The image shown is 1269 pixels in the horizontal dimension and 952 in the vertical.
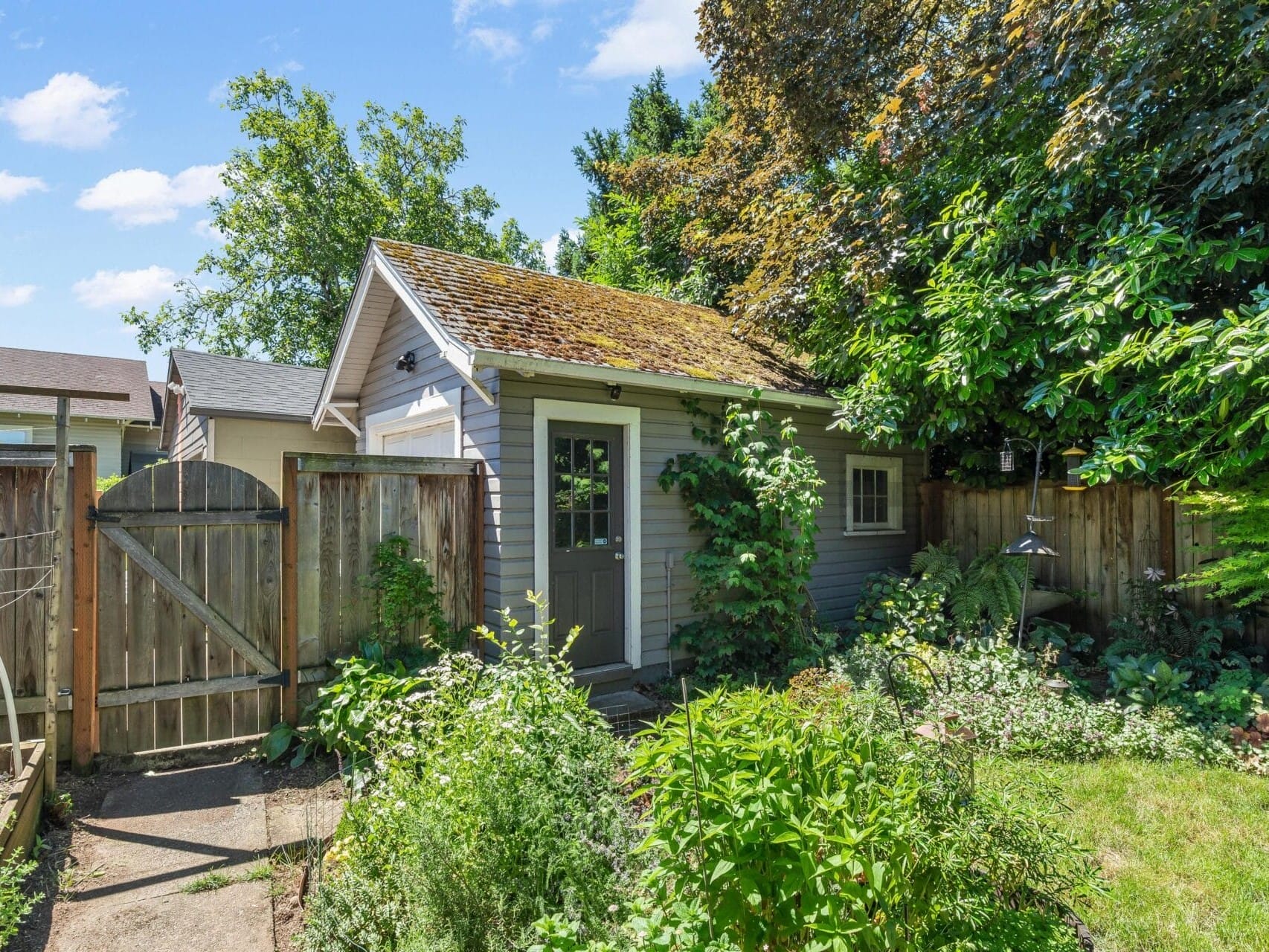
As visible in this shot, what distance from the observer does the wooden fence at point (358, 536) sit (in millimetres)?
4602

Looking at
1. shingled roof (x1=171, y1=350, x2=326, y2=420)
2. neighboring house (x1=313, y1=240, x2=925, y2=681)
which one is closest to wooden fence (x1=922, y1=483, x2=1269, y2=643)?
neighboring house (x1=313, y1=240, x2=925, y2=681)

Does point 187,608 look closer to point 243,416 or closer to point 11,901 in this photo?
point 11,901

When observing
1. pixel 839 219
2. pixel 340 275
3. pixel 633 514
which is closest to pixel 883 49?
pixel 839 219

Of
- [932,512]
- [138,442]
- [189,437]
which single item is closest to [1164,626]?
[932,512]

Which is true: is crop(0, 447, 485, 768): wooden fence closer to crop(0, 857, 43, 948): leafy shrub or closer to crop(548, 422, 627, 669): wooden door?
crop(548, 422, 627, 669): wooden door

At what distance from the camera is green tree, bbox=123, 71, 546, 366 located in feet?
63.1

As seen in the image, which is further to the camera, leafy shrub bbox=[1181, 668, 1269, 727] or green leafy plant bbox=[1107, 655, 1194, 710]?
green leafy plant bbox=[1107, 655, 1194, 710]

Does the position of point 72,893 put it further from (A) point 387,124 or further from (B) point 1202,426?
(A) point 387,124

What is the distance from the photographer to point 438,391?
6191mm

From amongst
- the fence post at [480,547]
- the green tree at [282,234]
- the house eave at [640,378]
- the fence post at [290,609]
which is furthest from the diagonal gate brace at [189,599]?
the green tree at [282,234]

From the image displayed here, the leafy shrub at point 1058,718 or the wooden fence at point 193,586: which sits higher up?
the wooden fence at point 193,586

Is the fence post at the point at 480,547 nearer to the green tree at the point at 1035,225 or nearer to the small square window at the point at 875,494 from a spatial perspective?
the green tree at the point at 1035,225

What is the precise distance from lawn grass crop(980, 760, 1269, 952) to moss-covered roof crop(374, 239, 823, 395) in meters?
4.08

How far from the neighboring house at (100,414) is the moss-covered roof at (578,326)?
12461mm
